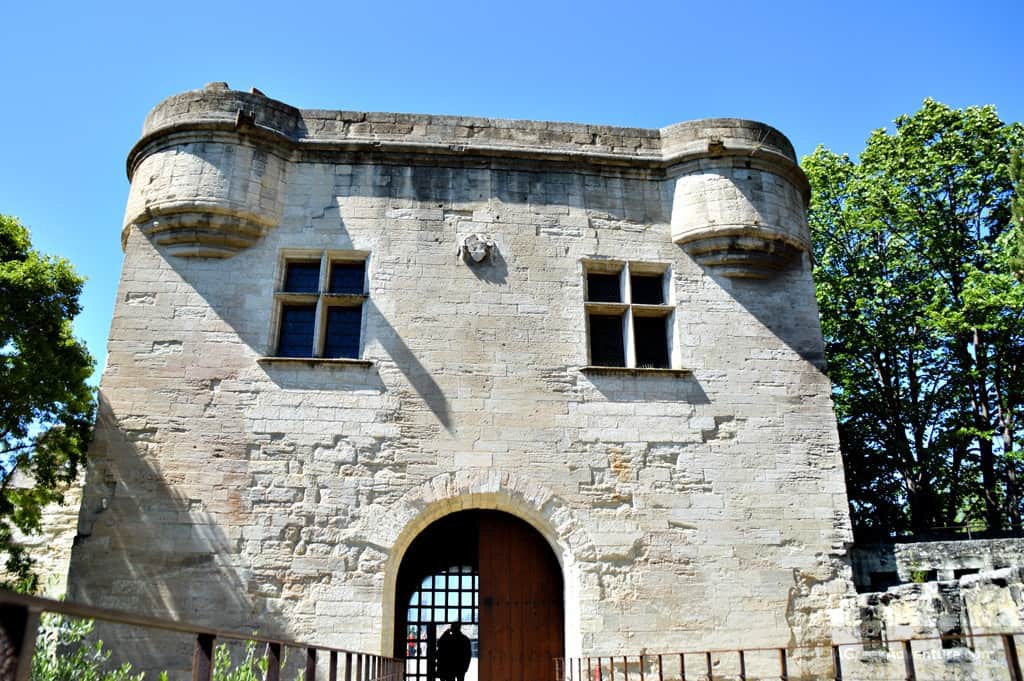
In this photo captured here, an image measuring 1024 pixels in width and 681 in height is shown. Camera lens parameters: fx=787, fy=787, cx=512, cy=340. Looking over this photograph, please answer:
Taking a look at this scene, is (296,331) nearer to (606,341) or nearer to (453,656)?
(606,341)

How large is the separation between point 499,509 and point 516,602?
0.93 metres

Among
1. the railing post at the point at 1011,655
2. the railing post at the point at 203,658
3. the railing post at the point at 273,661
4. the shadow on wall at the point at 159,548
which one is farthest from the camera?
the shadow on wall at the point at 159,548

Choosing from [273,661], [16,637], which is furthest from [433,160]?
[16,637]

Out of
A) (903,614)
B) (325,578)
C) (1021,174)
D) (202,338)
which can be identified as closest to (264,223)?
(202,338)

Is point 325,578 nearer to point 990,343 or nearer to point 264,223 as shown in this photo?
point 264,223

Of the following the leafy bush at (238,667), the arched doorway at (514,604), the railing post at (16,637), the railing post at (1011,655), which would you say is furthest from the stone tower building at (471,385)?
the railing post at (16,637)

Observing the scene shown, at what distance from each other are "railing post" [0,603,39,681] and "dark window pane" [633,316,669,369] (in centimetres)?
751

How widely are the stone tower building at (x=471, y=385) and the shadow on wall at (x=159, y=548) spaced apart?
0.02 meters

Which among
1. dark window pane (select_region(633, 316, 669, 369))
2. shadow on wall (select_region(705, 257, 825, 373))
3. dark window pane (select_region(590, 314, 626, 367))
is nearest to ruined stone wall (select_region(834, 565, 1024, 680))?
shadow on wall (select_region(705, 257, 825, 373))

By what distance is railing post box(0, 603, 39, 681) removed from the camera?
1.37 m

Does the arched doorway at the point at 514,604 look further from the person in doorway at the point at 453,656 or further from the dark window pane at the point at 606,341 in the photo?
the dark window pane at the point at 606,341

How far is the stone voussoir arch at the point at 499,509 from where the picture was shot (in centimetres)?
743

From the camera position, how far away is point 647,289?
902cm

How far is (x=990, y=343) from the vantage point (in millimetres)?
12797
